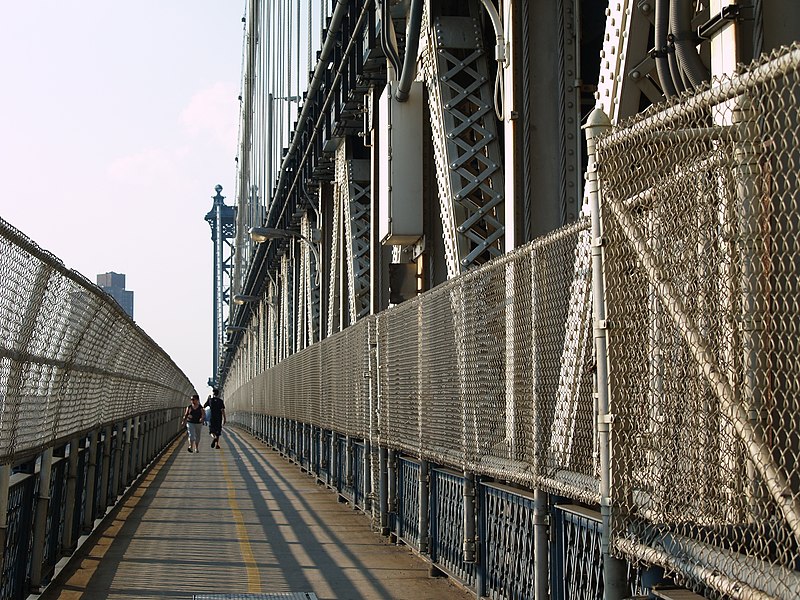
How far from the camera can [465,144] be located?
13.2 metres

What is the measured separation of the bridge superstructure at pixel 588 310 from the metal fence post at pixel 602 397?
12 millimetres

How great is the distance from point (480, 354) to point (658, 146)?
12.6 ft

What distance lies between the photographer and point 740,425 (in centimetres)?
424

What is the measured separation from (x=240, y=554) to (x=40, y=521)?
126 inches

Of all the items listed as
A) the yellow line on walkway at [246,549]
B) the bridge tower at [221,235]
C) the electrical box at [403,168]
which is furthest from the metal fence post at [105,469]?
the bridge tower at [221,235]

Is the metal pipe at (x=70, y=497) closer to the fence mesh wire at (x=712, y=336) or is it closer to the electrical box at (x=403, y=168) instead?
the fence mesh wire at (x=712, y=336)

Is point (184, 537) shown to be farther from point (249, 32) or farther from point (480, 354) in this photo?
point (249, 32)

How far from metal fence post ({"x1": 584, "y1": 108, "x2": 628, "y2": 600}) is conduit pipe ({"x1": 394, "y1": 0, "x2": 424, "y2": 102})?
369 inches

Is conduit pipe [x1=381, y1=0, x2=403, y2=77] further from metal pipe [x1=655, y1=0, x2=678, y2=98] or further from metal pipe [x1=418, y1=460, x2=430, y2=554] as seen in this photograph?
metal pipe [x1=655, y1=0, x2=678, y2=98]

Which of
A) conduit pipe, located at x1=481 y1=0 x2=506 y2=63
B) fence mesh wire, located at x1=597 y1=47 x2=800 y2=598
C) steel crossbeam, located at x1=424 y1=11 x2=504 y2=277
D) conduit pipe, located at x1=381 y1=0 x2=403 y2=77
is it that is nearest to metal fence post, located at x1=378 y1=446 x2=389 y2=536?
steel crossbeam, located at x1=424 y1=11 x2=504 y2=277

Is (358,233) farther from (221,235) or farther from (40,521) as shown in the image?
(221,235)

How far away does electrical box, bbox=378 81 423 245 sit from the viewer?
54.8ft

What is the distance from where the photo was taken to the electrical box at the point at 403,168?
54.8ft

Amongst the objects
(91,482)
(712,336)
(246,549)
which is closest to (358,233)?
(91,482)
